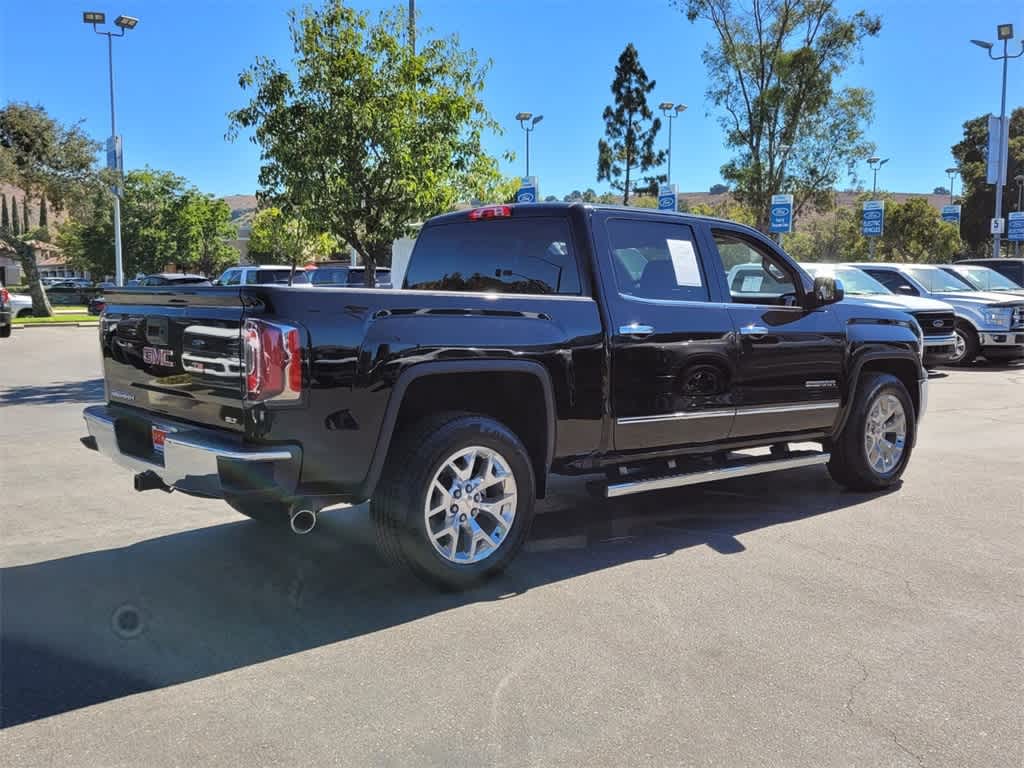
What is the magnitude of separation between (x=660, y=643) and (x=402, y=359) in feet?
5.47

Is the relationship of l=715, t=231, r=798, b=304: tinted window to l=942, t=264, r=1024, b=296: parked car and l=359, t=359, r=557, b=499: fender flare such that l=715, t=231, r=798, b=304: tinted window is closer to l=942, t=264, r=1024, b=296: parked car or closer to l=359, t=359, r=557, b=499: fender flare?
l=359, t=359, r=557, b=499: fender flare

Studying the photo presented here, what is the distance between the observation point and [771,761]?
278cm

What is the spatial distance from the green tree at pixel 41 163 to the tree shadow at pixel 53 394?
72.3ft

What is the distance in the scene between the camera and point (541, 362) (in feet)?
14.5

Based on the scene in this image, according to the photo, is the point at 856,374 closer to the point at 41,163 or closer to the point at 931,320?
the point at 931,320

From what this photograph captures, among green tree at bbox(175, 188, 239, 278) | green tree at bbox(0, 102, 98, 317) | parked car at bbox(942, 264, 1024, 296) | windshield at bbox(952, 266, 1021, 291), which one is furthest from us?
green tree at bbox(175, 188, 239, 278)

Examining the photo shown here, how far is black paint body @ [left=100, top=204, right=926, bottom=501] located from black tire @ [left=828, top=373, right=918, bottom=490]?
0.51 feet

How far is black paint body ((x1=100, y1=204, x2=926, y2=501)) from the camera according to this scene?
370 centimetres

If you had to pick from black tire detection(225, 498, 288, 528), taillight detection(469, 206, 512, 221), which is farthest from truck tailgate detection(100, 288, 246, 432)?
taillight detection(469, 206, 512, 221)

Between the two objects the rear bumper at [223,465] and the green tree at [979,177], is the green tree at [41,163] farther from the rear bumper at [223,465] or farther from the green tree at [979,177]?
the green tree at [979,177]

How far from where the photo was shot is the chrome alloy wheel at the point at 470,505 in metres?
4.16

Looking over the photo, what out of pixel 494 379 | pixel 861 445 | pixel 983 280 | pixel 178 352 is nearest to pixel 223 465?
pixel 178 352

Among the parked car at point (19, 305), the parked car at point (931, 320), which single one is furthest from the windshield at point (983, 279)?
the parked car at point (19, 305)

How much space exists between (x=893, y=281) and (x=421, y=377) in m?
14.2
